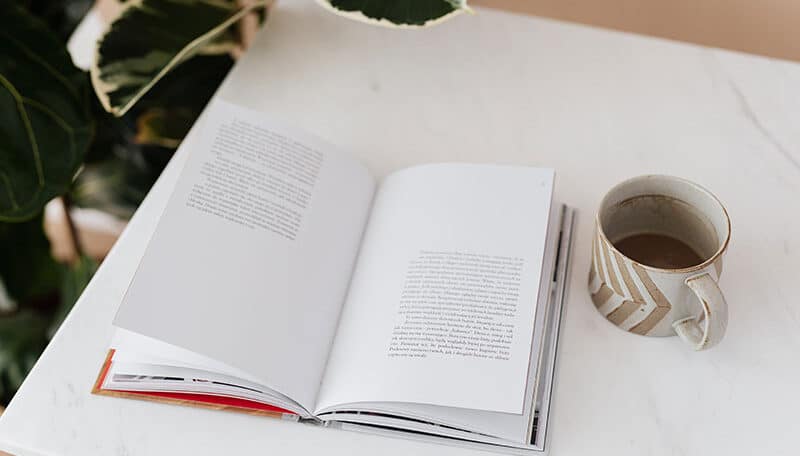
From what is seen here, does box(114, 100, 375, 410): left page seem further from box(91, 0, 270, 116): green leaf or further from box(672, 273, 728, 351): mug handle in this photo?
box(672, 273, 728, 351): mug handle

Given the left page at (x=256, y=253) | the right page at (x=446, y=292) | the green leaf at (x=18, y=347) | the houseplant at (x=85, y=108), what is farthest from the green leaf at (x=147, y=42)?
the green leaf at (x=18, y=347)

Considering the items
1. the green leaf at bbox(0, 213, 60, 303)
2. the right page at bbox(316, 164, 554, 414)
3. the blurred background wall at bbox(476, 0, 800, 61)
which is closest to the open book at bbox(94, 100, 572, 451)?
the right page at bbox(316, 164, 554, 414)

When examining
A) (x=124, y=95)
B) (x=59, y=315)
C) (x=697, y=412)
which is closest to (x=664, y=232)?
(x=697, y=412)

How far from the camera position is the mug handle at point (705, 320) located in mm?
641

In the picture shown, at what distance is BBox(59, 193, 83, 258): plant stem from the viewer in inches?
46.6

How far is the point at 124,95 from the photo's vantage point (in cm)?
84

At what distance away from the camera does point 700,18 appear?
1033 mm

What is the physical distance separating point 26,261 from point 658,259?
89 centimetres

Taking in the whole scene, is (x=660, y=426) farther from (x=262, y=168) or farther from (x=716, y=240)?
(x=262, y=168)

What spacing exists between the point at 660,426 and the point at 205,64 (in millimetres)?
709

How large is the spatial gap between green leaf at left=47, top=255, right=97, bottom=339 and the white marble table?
0.38 m

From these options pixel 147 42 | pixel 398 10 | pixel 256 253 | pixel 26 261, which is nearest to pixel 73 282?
pixel 26 261

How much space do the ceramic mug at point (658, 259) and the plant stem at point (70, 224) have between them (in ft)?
2.54

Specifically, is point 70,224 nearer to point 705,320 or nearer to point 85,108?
point 85,108
